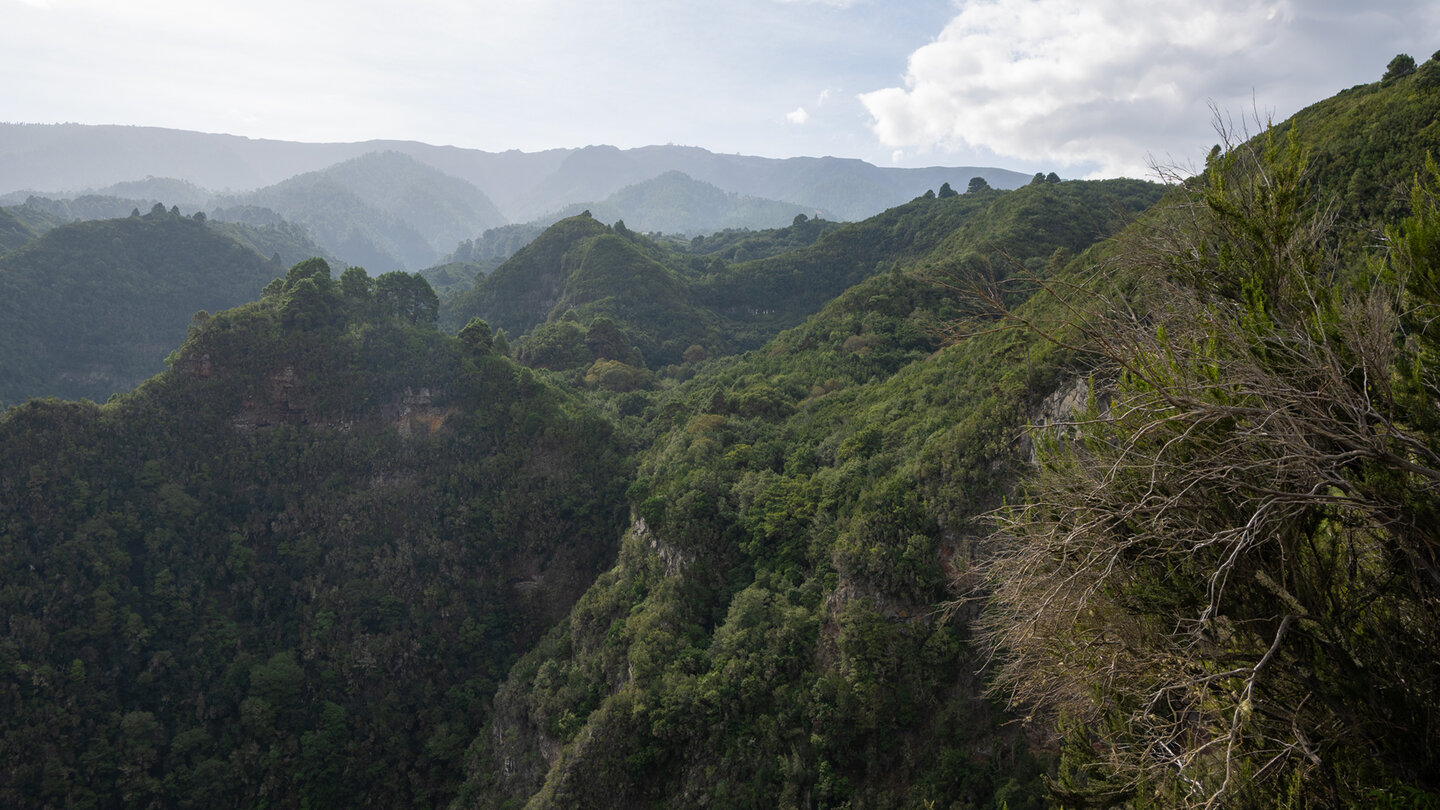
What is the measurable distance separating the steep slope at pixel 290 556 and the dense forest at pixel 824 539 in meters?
0.16

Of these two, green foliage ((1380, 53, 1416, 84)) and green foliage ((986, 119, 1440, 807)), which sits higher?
green foliage ((1380, 53, 1416, 84))

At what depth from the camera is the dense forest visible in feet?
→ 14.5

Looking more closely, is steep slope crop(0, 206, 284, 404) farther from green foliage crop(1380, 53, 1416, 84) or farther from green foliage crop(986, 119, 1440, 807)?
green foliage crop(1380, 53, 1416, 84)

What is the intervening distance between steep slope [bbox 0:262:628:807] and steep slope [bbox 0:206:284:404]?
1266 inches

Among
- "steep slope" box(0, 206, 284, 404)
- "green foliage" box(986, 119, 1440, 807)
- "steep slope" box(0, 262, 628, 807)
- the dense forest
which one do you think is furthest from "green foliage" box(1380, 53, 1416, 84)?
"steep slope" box(0, 206, 284, 404)

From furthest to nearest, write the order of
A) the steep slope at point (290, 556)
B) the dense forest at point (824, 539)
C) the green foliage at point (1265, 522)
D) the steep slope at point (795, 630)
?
the steep slope at point (290, 556) → the steep slope at point (795, 630) → the dense forest at point (824, 539) → the green foliage at point (1265, 522)

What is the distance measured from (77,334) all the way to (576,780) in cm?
6715

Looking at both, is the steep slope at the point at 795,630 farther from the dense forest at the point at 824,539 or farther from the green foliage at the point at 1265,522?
the green foliage at the point at 1265,522

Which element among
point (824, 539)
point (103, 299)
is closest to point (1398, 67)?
point (824, 539)

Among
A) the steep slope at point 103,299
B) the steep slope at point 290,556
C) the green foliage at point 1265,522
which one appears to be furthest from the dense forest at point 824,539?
the steep slope at point 103,299

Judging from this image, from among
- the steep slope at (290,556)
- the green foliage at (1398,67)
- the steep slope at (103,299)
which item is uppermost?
the green foliage at (1398,67)

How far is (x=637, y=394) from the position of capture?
45.3 m

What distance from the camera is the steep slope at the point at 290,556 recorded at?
25141 mm

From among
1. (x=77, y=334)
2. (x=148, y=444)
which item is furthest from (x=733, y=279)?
(x=77, y=334)
